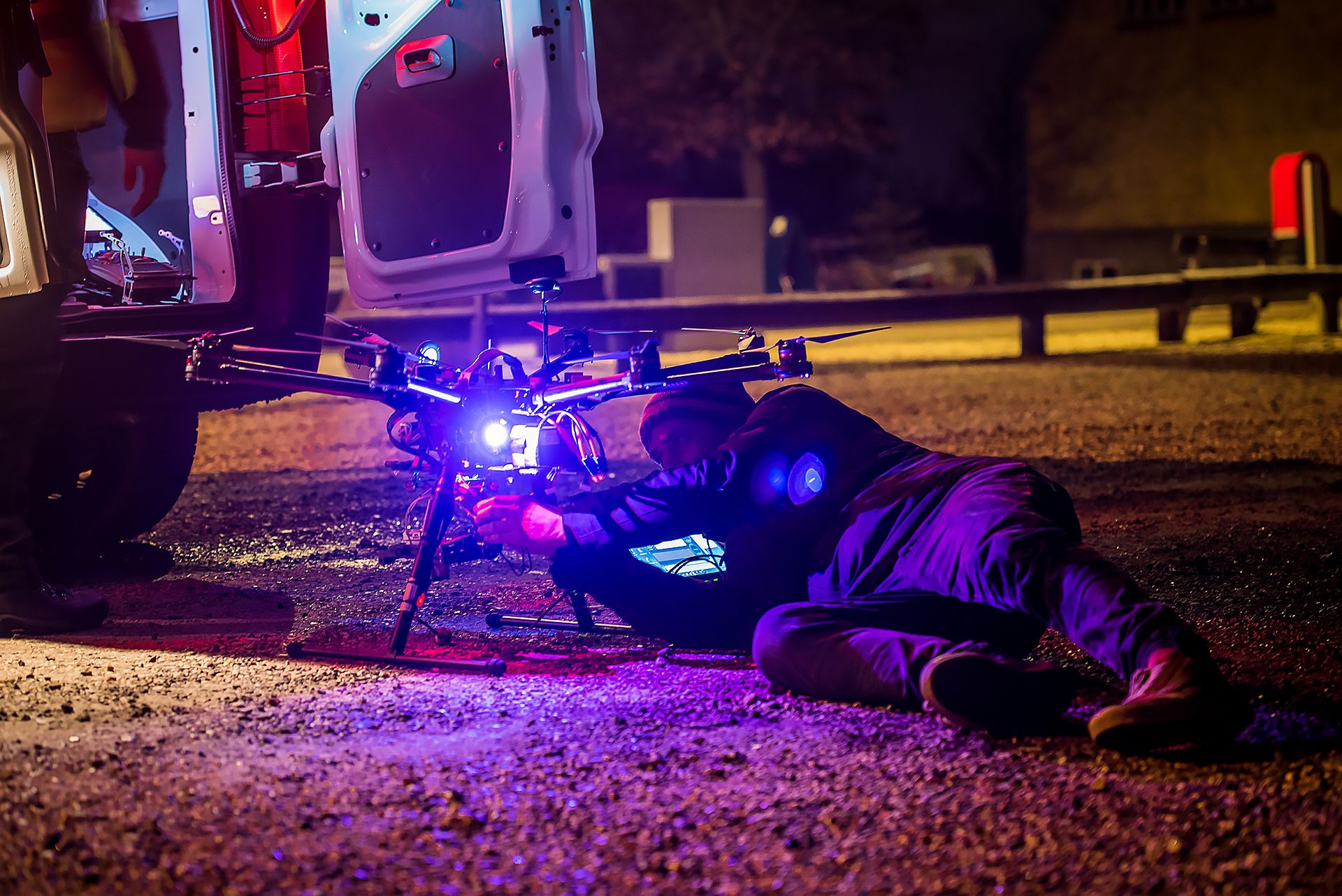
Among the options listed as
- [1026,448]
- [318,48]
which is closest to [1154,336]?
[1026,448]

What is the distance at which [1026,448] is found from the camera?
25.3ft

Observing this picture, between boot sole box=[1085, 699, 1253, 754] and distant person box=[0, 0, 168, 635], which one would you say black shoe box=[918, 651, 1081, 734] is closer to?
boot sole box=[1085, 699, 1253, 754]

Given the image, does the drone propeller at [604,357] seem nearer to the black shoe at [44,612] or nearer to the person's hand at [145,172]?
the black shoe at [44,612]

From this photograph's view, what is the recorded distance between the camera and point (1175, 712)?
2605 millimetres

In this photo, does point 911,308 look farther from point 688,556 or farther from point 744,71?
point 744,71

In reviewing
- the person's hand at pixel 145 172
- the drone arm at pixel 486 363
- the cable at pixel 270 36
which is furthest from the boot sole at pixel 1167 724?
the person's hand at pixel 145 172

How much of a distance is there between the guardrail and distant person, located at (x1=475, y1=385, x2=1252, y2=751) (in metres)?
6.15

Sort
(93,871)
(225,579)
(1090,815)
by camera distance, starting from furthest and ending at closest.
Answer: (225,579) → (1090,815) → (93,871)

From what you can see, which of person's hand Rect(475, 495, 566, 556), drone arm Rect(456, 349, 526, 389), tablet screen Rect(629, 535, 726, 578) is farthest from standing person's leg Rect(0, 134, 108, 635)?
tablet screen Rect(629, 535, 726, 578)

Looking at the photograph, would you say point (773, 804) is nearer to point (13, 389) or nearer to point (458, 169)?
point (458, 169)

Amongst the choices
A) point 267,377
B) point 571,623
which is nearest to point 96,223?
point 267,377

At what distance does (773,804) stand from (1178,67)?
32.1 metres

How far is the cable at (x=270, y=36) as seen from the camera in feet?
15.1

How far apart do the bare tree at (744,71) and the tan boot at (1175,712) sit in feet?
91.9
